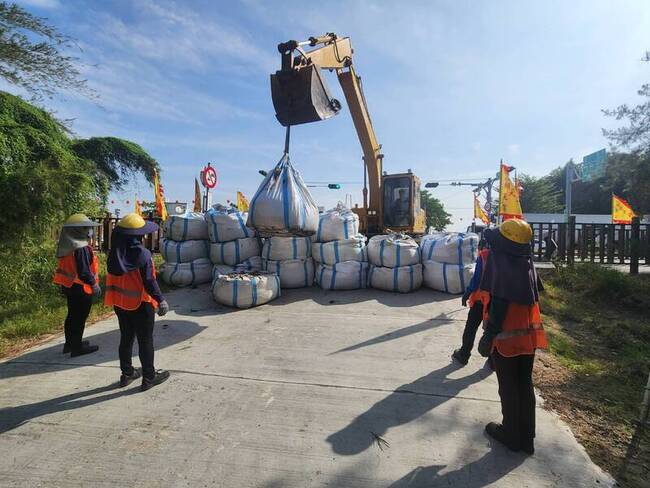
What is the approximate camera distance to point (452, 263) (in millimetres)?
6219

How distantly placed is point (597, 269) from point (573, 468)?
7676 mm

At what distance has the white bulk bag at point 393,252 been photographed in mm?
6328

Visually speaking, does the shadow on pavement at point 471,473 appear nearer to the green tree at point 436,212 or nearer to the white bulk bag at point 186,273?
the white bulk bag at point 186,273

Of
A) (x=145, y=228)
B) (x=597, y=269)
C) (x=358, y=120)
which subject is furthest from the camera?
(x=358, y=120)

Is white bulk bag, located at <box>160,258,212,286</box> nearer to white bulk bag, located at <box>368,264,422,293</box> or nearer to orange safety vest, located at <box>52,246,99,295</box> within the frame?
orange safety vest, located at <box>52,246,99,295</box>

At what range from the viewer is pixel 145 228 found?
3236 mm

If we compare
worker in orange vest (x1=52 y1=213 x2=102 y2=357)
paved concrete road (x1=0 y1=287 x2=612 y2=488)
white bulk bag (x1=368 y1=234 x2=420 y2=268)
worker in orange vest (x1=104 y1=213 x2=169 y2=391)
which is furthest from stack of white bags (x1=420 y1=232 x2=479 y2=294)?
worker in orange vest (x1=52 y1=213 x2=102 y2=357)

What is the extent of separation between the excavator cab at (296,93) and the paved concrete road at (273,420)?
9.71ft

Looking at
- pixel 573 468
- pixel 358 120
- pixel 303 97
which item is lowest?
pixel 573 468

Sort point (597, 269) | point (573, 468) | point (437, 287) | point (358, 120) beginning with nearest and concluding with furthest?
point (573, 468) → point (437, 287) → point (597, 269) → point (358, 120)

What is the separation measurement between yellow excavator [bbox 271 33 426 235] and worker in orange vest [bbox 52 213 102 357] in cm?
292

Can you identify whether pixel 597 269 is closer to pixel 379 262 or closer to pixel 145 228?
pixel 379 262

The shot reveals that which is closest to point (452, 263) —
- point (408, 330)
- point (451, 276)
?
point (451, 276)

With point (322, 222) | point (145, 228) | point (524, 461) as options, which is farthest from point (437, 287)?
point (145, 228)
